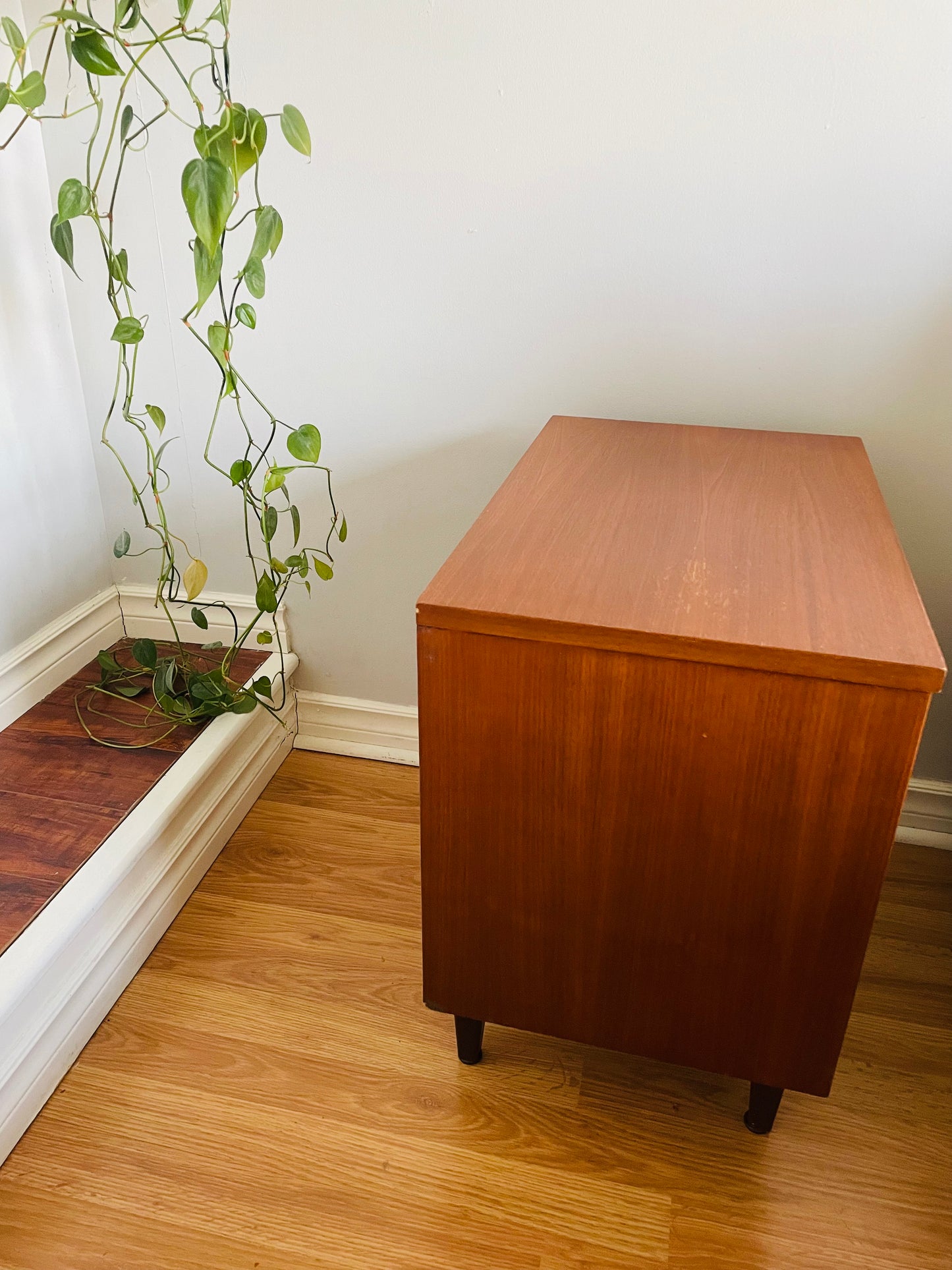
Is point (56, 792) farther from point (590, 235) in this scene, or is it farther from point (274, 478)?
point (590, 235)

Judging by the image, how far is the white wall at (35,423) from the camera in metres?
1.43

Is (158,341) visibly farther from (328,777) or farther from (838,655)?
(838,655)

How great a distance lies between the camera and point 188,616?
1.75 metres

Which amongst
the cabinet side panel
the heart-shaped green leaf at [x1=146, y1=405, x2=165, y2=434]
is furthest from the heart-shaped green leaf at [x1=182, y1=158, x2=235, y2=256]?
the cabinet side panel

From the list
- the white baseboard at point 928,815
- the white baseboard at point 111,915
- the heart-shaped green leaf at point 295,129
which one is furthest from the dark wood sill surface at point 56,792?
the white baseboard at point 928,815

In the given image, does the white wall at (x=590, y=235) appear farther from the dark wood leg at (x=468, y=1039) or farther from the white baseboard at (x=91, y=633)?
the dark wood leg at (x=468, y=1039)

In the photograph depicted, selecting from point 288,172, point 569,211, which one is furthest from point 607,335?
point 288,172

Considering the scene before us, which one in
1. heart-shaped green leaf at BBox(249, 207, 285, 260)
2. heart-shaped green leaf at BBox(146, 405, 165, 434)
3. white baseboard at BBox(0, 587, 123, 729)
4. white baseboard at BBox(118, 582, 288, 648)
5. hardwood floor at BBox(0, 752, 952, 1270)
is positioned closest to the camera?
hardwood floor at BBox(0, 752, 952, 1270)

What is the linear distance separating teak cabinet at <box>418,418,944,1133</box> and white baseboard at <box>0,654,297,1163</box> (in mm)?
436

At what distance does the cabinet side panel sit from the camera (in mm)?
821

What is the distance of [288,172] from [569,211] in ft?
1.35

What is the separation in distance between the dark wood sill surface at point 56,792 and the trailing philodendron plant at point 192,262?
0.04 metres

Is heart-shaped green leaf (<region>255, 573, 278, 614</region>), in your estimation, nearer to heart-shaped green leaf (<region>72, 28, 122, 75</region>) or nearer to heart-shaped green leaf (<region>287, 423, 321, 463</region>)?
heart-shaped green leaf (<region>287, 423, 321, 463</region>)

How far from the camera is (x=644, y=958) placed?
964mm
